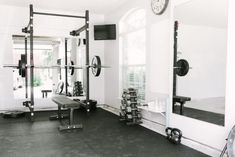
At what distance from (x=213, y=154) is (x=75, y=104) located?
2552 millimetres

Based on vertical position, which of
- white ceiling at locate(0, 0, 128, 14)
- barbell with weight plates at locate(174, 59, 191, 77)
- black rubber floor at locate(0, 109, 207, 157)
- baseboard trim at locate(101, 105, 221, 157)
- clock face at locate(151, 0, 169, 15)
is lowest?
black rubber floor at locate(0, 109, 207, 157)

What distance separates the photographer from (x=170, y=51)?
3967 millimetres

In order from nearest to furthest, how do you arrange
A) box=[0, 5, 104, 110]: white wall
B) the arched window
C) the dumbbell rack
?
the dumbbell rack, the arched window, box=[0, 5, 104, 110]: white wall

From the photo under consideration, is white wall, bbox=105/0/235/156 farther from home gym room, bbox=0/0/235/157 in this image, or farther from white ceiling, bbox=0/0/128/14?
white ceiling, bbox=0/0/128/14

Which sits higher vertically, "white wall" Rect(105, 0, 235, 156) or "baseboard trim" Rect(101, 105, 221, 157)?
"white wall" Rect(105, 0, 235, 156)

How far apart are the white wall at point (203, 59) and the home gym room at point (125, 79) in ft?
0.05

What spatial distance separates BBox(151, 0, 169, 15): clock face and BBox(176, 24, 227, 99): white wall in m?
0.59

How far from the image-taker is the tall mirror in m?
3.07

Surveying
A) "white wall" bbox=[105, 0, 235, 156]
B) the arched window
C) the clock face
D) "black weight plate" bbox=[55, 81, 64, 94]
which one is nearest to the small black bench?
"black weight plate" bbox=[55, 81, 64, 94]

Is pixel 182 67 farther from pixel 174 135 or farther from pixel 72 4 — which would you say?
pixel 72 4

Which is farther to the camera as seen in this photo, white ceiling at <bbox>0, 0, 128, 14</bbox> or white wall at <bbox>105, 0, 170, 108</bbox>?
white ceiling at <bbox>0, 0, 128, 14</bbox>

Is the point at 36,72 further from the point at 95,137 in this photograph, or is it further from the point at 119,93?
the point at 95,137

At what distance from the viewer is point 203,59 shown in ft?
11.4

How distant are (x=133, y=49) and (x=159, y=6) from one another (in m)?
1.62
